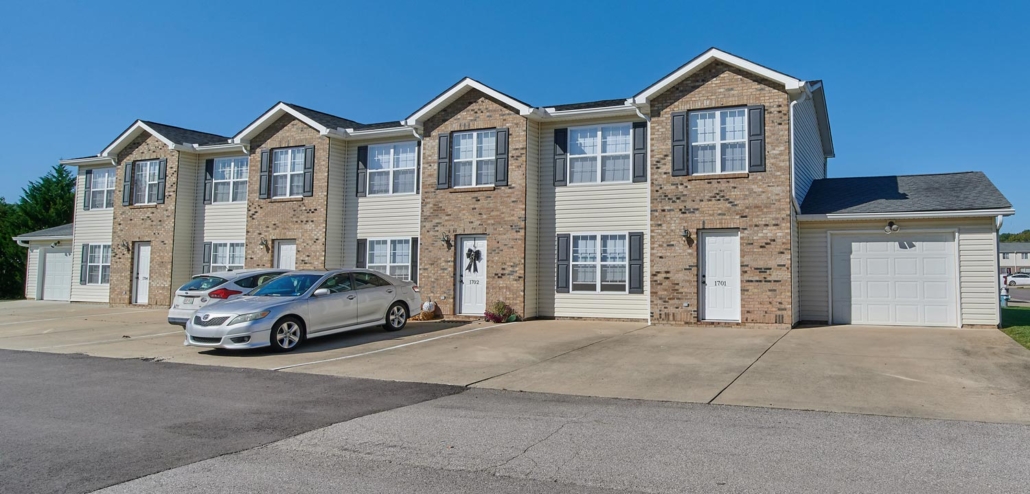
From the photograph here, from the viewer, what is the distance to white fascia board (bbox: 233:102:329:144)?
19312 mm

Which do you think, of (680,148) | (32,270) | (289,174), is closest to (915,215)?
(680,148)

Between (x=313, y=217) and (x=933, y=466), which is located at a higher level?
(x=313, y=217)

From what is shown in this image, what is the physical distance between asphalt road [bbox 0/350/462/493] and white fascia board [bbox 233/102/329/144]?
10.0 m

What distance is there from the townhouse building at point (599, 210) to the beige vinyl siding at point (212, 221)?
0.07 m

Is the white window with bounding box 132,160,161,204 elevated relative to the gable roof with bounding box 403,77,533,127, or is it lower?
lower

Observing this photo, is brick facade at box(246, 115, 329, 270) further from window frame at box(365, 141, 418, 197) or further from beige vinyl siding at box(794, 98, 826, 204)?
beige vinyl siding at box(794, 98, 826, 204)

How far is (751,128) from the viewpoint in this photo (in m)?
14.3

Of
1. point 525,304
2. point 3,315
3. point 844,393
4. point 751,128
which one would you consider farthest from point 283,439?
point 3,315

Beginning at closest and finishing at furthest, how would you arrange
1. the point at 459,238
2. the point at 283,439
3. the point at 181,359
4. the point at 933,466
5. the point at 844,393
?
the point at 933,466 → the point at 283,439 → the point at 844,393 → the point at 181,359 → the point at 459,238

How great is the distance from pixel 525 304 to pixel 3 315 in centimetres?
1597

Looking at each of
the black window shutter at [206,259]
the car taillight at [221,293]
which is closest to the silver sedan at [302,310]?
the car taillight at [221,293]

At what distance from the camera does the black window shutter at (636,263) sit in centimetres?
1579

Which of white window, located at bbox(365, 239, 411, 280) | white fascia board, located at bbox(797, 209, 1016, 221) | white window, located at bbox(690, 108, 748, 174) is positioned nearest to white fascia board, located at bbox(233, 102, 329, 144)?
white window, located at bbox(365, 239, 411, 280)

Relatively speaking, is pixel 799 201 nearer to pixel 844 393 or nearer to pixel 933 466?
pixel 844 393
